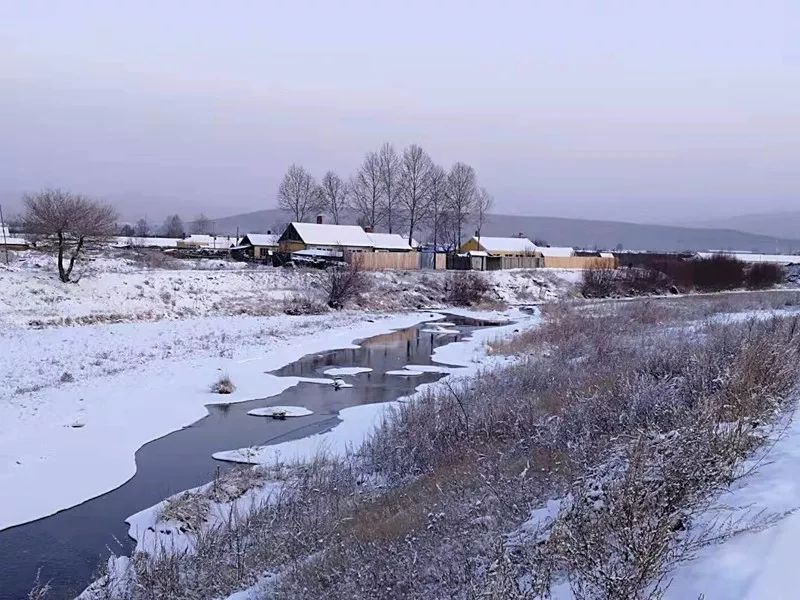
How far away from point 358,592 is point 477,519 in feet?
4.59

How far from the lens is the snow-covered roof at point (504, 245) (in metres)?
86.4

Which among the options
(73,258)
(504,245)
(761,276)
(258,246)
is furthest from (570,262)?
(73,258)

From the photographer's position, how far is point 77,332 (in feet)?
89.2

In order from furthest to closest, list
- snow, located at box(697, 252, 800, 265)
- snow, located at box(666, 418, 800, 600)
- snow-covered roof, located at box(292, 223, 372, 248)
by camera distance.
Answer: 1. snow, located at box(697, 252, 800, 265)
2. snow-covered roof, located at box(292, 223, 372, 248)
3. snow, located at box(666, 418, 800, 600)

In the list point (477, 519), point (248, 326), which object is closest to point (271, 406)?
point (477, 519)

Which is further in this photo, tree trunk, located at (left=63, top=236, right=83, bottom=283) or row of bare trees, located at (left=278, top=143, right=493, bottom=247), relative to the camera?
row of bare trees, located at (left=278, top=143, right=493, bottom=247)

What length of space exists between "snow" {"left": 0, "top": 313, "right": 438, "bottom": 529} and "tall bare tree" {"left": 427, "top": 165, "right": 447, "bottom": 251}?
5918cm

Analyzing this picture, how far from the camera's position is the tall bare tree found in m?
91.2

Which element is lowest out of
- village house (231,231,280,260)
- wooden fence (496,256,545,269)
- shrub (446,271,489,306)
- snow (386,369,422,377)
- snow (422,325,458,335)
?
snow (422,325,458,335)

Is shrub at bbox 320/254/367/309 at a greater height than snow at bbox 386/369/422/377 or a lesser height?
greater

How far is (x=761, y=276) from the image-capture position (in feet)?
231

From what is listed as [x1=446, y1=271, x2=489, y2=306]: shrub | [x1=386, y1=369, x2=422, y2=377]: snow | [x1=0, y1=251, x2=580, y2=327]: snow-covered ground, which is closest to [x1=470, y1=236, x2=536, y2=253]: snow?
[x1=0, y1=251, x2=580, y2=327]: snow-covered ground

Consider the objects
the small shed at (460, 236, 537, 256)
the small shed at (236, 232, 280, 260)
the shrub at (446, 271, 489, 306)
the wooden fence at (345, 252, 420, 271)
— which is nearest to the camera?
the shrub at (446, 271, 489, 306)

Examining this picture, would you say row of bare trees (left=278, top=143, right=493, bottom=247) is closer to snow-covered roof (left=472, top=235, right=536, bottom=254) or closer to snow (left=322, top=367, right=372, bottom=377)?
snow-covered roof (left=472, top=235, right=536, bottom=254)
